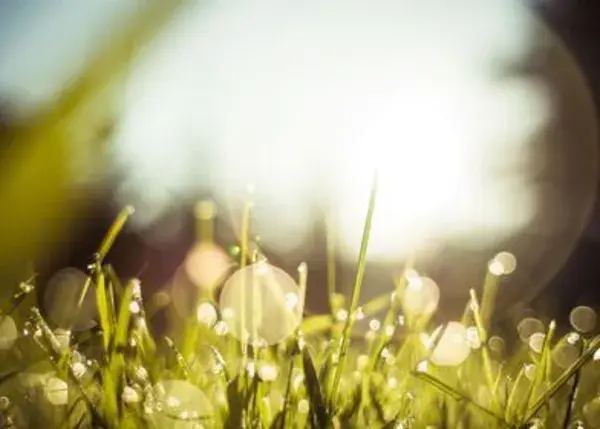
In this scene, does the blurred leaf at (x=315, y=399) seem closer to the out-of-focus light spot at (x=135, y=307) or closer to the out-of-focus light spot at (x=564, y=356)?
the out-of-focus light spot at (x=135, y=307)

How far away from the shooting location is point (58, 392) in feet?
4.37

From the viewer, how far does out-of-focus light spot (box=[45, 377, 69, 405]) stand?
132 centimetres

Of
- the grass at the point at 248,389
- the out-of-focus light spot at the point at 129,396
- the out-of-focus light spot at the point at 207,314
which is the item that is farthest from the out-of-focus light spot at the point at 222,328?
the out-of-focus light spot at the point at 129,396

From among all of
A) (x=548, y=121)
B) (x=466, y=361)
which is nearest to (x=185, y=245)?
(x=548, y=121)

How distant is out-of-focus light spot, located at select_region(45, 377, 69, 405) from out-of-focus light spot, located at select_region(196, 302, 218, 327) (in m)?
0.50

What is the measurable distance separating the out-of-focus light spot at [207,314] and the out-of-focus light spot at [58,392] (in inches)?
19.5

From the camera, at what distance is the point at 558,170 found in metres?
9.91

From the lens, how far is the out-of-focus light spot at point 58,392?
132 cm

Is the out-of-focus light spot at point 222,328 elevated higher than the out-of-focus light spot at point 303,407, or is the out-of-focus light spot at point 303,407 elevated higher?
the out-of-focus light spot at point 222,328

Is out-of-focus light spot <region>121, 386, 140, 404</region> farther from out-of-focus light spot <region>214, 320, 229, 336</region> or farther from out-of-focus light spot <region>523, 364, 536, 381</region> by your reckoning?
out-of-focus light spot <region>523, 364, 536, 381</region>

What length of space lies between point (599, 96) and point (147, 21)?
299 inches

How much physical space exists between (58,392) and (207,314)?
1.90 ft

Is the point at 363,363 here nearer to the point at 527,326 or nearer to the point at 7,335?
the point at 7,335

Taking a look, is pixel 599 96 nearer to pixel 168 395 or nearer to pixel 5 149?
pixel 5 149
